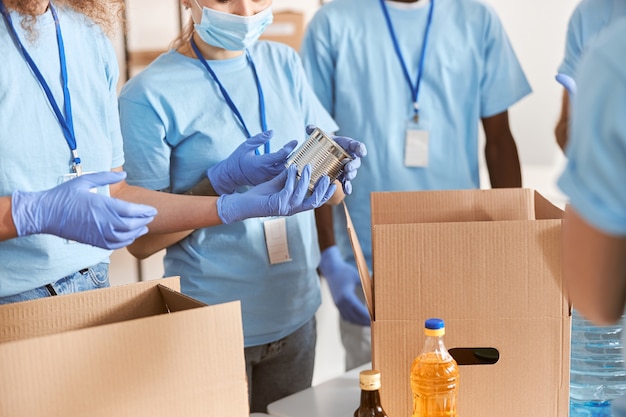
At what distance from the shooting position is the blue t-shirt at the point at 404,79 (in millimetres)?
2215

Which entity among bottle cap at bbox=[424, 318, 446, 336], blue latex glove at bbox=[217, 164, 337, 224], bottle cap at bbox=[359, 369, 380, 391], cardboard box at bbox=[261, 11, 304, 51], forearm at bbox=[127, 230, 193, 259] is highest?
cardboard box at bbox=[261, 11, 304, 51]

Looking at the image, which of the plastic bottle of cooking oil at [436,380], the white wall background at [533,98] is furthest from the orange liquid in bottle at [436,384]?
the white wall background at [533,98]

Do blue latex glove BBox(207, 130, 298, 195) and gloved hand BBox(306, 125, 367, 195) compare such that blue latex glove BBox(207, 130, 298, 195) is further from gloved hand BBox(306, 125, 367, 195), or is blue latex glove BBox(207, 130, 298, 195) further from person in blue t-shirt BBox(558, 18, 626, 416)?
person in blue t-shirt BBox(558, 18, 626, 416)

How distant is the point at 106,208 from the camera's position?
128cm

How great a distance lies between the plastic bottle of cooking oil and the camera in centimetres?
122

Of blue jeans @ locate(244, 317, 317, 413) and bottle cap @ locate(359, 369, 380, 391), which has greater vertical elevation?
bottle cap @ locate(359, 369, 380, 391)

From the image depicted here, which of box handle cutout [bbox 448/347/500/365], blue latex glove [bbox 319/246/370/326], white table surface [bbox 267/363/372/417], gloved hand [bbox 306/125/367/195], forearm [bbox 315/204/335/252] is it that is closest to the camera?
box handle cutout [bbox 448/347/500/365]

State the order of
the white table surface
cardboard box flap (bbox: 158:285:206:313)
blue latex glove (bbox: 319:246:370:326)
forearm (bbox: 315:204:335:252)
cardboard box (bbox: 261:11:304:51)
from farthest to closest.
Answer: cardboard box (bbox: 261:11:304:51) → forearm (bbox: 315:204:335:252) → blue latex glove (bbox: 319:246:370:326) → the white table surface → cardboard box flap (bbox: 158:285:206:313)

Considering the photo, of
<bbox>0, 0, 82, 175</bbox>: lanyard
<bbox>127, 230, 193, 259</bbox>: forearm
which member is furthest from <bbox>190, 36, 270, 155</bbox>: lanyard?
<bbox>0, 0, 82, 175</bbox>: lanyard

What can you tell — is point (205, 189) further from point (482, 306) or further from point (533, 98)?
point (533, 98)

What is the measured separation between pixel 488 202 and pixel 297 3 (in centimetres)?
239

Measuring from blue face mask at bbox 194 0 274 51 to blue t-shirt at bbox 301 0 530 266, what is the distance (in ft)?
1.57

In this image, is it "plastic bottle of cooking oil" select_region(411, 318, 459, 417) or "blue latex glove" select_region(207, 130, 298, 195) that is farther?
"blue latex glove" select_region(207, 130, 298, 195)

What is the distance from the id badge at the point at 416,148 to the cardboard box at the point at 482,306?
0.95 metres
